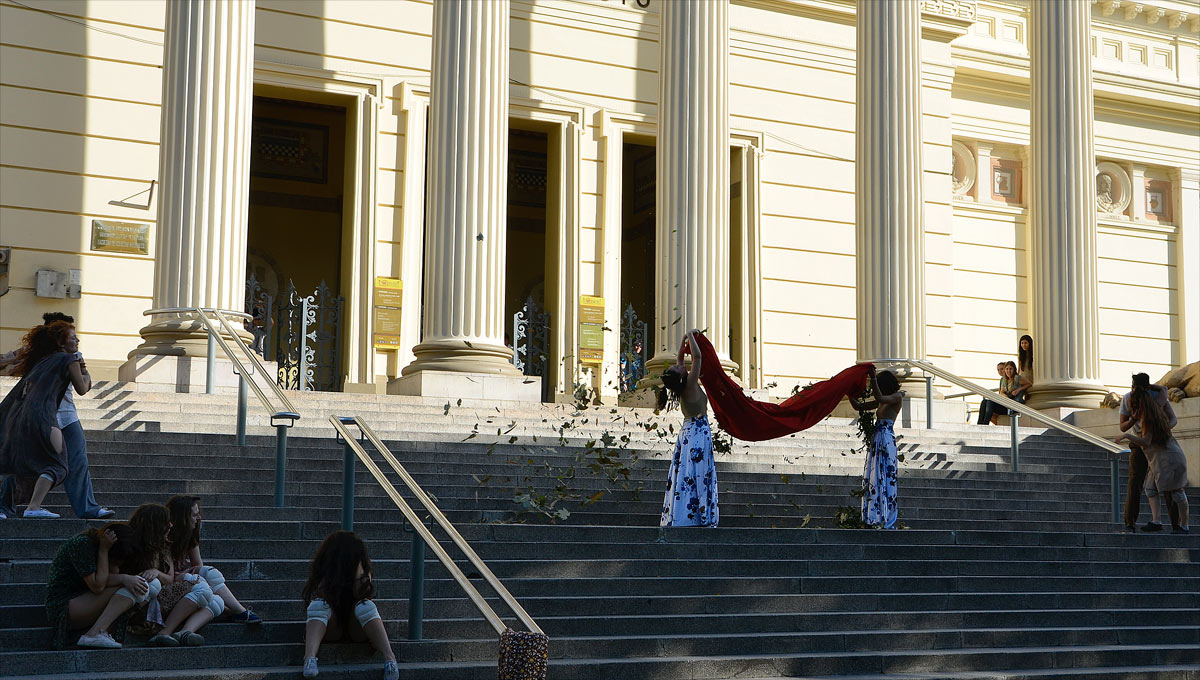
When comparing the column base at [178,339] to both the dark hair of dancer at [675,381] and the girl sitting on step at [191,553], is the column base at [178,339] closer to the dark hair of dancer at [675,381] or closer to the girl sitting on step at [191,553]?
the dark hair of dancer at [675,381]

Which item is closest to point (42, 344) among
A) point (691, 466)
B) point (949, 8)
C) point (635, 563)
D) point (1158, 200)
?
point (635, 563)

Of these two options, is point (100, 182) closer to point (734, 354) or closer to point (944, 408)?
point (734, 354)

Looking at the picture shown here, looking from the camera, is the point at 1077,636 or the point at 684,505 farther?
the point at 684,505

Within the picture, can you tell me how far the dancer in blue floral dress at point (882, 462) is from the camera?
12141mm

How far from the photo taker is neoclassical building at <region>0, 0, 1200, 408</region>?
676 inches

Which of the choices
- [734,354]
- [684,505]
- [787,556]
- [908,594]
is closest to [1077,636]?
[908,594]

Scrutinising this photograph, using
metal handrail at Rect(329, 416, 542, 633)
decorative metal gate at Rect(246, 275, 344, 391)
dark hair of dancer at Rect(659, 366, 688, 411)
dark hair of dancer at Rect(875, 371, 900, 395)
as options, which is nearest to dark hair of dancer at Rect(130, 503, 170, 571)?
metal handrail at Rect(329, 416, 542, 633)

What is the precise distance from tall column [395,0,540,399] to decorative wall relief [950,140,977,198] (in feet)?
36.7

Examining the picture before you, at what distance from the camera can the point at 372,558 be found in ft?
31.0

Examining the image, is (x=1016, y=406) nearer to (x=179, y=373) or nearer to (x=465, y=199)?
(x=465, y=199)

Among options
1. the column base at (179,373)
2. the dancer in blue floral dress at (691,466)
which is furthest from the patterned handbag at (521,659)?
the column base at (179,373)

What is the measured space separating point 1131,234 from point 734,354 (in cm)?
942

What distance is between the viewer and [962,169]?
26000 mm

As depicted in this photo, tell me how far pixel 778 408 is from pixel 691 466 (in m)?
1.49
